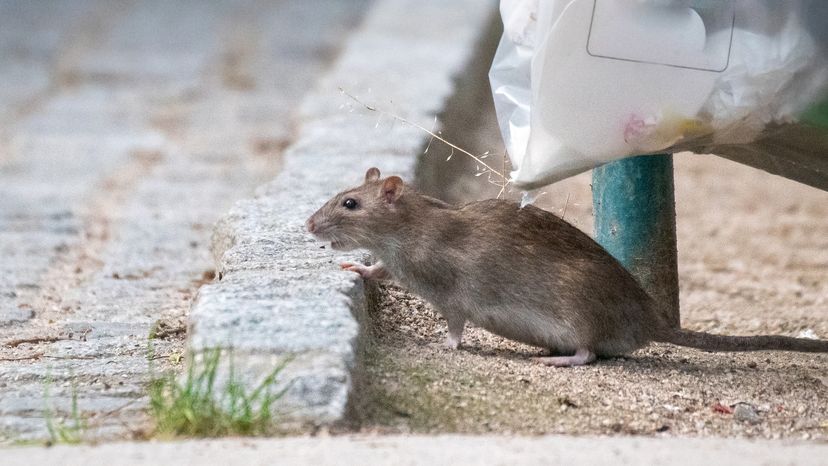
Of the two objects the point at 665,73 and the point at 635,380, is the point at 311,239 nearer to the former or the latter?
the point at 635,380

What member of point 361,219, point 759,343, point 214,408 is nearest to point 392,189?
point 361,219

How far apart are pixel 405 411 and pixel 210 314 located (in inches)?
21.7

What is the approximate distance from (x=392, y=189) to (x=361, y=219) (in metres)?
0.13

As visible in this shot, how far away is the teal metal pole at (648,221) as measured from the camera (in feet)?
14.2

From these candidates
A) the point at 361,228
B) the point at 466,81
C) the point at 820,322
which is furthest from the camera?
the point at 466,81

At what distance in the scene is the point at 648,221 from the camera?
4352 millimetres

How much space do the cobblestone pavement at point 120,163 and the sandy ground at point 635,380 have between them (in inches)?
25.3

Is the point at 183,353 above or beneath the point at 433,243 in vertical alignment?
beneath

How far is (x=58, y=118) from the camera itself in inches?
307

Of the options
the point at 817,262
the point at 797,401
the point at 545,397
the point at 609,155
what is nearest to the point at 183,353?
the point at 545,397

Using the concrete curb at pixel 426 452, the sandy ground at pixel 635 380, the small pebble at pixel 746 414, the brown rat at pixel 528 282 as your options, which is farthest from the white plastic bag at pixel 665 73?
the concrete curb at pixel 426 452

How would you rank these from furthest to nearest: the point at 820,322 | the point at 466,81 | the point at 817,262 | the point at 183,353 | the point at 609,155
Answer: the point at 466,81
the point at 817,262
the point at 820,322
the point at 183,353
the point at 609,155

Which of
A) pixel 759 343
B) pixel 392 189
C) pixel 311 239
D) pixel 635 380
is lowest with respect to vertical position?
pixel 635 380

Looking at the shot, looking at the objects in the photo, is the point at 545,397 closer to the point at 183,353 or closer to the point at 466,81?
the point at 183,353
